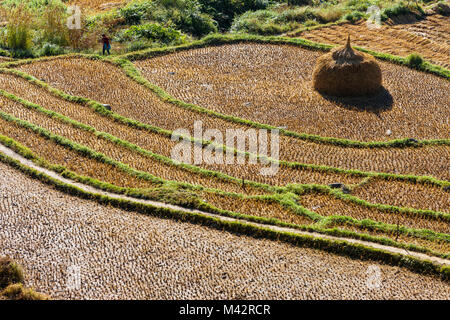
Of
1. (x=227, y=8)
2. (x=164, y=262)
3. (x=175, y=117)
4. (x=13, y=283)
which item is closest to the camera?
(x=13, y=283)

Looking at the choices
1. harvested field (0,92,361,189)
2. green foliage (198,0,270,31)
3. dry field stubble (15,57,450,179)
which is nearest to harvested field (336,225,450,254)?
harvested field (0,92,361,189)

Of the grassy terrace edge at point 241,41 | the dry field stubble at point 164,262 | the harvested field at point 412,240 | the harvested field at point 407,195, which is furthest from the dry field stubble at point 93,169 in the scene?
the grassy terrace edge at point 241,41

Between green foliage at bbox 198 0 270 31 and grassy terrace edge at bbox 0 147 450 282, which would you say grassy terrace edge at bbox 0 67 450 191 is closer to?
grassy terrace edge at bbox 0 147 450 282

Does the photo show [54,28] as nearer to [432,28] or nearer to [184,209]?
[184,209]

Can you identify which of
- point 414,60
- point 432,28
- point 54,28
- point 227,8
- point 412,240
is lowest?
point 412,240

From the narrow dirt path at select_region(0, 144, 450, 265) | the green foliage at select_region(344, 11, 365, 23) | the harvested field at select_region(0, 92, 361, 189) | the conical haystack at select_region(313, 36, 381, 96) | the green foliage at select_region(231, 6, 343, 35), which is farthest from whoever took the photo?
the green foliage at select_region(344, 11, 365, 23)

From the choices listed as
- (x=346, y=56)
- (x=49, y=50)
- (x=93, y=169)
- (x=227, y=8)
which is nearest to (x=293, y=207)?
(x=93, y=169)

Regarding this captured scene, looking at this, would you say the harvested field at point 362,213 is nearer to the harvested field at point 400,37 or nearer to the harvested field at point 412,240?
the harvested field at point 412,240

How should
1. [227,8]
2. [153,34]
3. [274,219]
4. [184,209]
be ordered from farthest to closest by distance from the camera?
1. [227,8]
2. [153,34]
3. [184,209]
4. [274,219]
